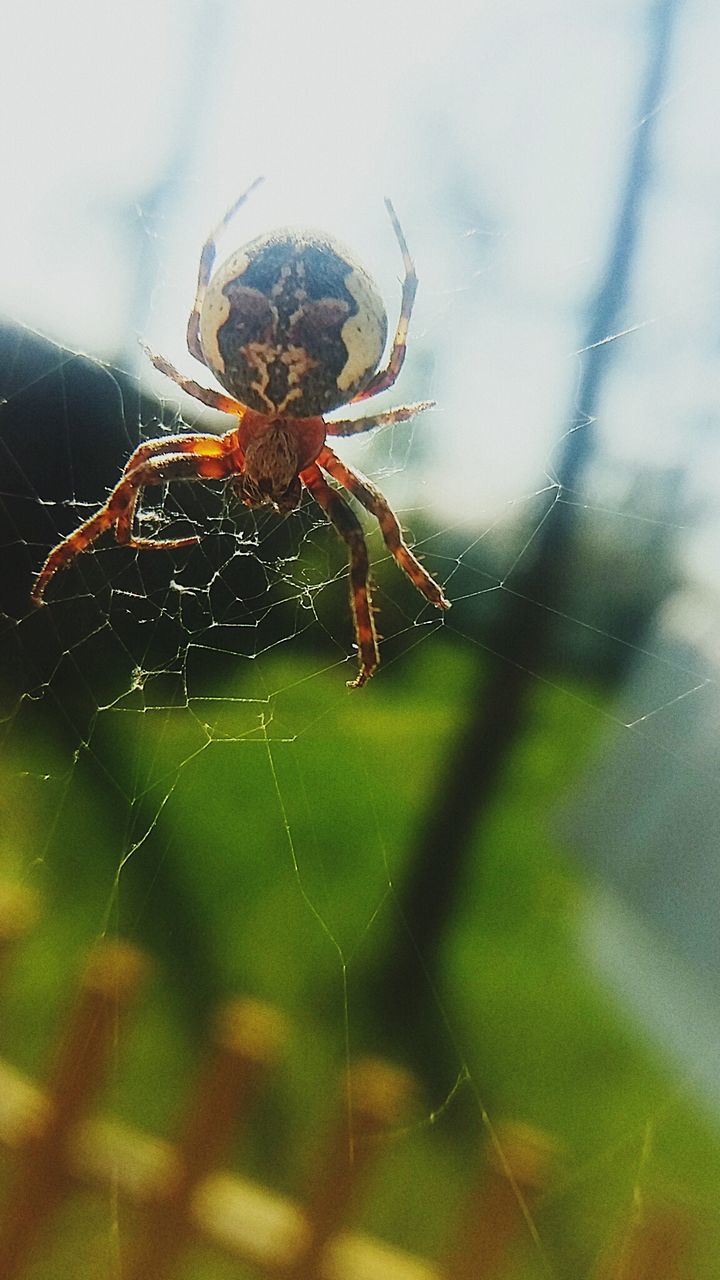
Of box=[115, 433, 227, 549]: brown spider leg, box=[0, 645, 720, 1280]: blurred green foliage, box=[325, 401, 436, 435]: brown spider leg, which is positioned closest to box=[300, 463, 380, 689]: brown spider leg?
box=[325, 401, 436, 435]: brown spider leg

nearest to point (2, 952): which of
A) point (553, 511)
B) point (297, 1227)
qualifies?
point (297, 1227)

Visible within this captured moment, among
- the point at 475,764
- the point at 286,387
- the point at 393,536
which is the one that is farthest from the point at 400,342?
the point at 475,764

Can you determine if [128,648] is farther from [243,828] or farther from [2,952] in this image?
[2,952]

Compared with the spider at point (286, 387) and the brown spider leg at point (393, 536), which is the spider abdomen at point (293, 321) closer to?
the spider at point (286, 387)

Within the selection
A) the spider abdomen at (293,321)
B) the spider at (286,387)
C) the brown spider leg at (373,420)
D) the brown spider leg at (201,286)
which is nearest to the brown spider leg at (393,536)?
the spider at (286,387)

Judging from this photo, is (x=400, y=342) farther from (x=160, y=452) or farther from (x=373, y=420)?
(x=160, y=452)

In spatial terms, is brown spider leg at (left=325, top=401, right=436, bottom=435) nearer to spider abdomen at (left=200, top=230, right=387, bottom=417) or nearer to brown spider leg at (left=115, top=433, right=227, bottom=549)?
spider abdomen at (left=200, top=230, right=387, bottom=417)

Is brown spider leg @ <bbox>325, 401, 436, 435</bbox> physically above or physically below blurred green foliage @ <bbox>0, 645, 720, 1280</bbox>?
above
